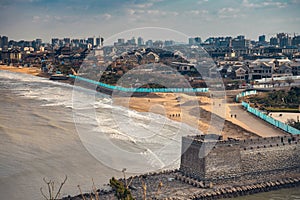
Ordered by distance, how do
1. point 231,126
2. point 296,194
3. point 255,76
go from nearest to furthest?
point 296,194, point 231,126, point 255,76

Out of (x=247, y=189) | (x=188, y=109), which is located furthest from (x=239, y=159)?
(x=188, y=109)

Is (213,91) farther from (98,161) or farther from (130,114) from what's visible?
(98,161)

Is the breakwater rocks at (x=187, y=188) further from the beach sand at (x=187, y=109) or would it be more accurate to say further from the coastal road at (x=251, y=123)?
the coastal road at (x=251, y=123)

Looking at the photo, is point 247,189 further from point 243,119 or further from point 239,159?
point 243,119

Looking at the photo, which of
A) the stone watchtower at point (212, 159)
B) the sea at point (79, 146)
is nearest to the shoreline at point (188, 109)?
the sea at point (79, 146)

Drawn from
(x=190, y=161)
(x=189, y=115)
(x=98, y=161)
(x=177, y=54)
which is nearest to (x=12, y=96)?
(x=189, y=115)

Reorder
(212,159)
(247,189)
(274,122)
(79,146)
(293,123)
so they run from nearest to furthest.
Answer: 1. (212,159)
2. (247,189)
3. (79,146)
4. (293,123)
5. (274,122)
